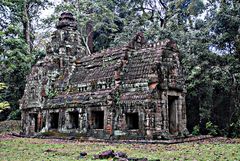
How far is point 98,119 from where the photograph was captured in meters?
17.8

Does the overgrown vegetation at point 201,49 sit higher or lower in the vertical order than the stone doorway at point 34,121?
higher

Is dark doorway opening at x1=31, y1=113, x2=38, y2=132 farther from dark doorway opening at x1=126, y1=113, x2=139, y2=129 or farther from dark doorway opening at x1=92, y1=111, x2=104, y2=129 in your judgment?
dark doorway opening at x1=126, y1=113, x2=139, y2=129

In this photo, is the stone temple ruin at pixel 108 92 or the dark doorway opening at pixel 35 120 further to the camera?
the dark doorway opening at pixel 35 120

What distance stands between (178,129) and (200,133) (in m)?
3.41

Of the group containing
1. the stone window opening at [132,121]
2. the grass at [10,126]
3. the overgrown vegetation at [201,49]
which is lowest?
the grass at [10,126]

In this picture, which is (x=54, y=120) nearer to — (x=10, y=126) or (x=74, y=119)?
(x=74, y=119)

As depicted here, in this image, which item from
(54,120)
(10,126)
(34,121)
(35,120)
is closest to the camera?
(54,120)

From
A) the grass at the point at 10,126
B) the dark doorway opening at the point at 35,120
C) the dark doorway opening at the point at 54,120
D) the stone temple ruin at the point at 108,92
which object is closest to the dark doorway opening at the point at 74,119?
the stone temple ruin at the point at 108,92

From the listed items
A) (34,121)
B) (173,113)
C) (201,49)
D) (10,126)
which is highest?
(201,49)

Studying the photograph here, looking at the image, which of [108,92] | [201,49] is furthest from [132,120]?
[201,49]

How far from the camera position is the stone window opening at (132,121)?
15.9 meters

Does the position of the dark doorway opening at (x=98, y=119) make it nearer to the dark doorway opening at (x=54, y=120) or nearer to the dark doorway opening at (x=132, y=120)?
the dark doorway opening at (x=132, y=120)

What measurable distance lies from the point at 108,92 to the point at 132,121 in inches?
80.7

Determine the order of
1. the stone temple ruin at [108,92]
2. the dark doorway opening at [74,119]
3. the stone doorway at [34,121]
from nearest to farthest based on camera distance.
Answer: the stone temple ruin at [108,92] → the dark doorway opening at [74,119] → the stone doorway at [34,121]
